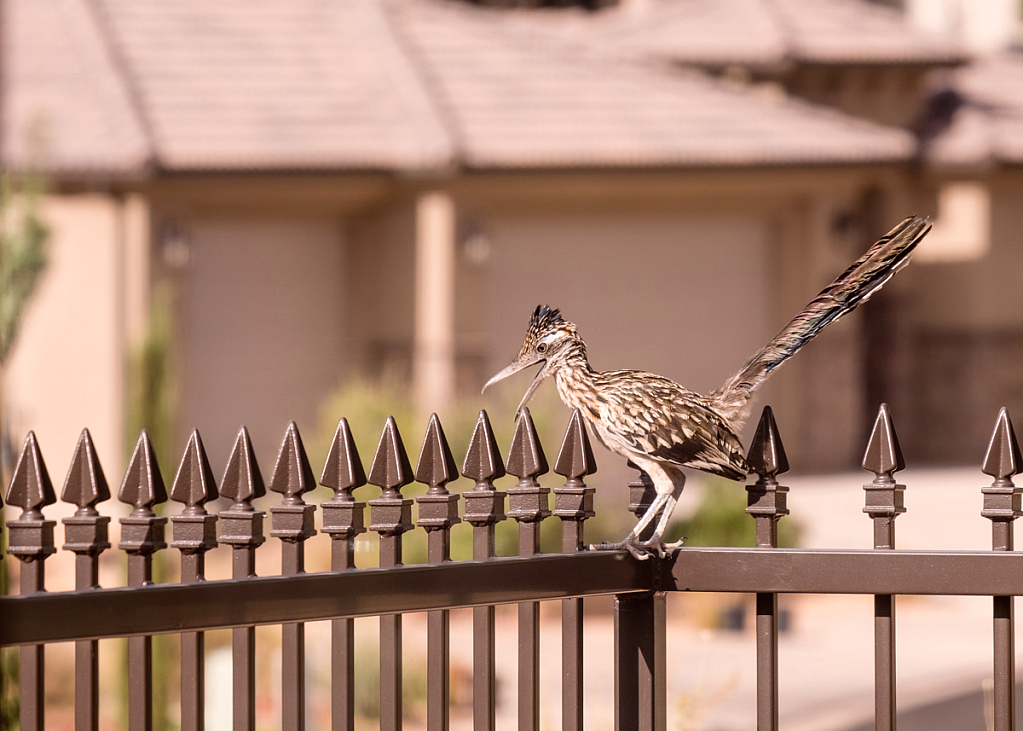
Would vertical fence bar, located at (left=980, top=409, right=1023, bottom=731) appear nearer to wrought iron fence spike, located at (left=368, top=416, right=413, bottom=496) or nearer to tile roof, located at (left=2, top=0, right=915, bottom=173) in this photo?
wrought iron fence spike, located at (left=368, top=416, right=413, bottom=496)

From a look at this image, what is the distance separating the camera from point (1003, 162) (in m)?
18.3

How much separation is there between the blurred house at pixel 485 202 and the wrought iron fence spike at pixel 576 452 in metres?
12.3

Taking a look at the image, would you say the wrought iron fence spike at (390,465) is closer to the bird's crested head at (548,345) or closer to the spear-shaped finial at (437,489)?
the spear-shaped finial at (437,489)

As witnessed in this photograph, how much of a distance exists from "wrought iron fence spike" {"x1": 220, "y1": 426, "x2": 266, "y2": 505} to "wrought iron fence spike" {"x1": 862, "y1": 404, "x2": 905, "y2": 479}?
1319 millimetres

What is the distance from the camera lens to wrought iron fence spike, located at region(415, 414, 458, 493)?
2828mm

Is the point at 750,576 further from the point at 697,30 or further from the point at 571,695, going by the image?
the point at 697,30

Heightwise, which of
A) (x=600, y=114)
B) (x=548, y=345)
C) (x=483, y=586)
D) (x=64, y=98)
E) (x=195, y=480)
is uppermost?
Answer: (x=64, y=98)

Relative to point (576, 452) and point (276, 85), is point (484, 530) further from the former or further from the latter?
point (276, 85)

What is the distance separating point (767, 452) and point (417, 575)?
0.83 metres

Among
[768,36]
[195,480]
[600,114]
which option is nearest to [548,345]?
[195,480]

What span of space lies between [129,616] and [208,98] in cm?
1447

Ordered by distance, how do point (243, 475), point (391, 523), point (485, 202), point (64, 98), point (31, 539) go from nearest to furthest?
point (31, 539) < point (243, 475) < point (391, 523) < point (64, 98) < point (485, 202)

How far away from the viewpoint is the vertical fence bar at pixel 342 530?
8.95ft

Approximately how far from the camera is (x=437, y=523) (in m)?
2.82
